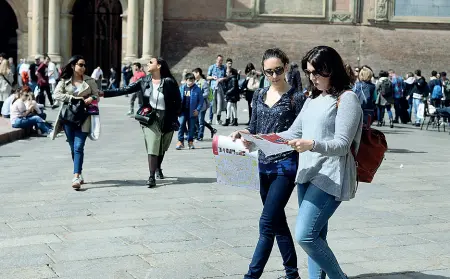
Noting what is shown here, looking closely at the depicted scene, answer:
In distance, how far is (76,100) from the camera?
32.0ft

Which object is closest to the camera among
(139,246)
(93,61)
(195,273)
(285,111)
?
(285,111)

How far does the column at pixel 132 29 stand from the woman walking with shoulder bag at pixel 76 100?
22.6 m

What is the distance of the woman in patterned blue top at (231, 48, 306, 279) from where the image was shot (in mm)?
5277

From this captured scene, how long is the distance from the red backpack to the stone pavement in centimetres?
117

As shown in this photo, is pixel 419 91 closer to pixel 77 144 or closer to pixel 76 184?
pixel 77 144

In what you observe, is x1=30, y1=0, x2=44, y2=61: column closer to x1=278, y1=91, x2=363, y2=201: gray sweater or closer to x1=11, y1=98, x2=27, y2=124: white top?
x1=11, y1=98, x2=27, y2=124: white top

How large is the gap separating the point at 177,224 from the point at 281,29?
27092 millimetres

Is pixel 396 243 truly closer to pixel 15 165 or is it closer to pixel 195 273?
pixel 195 273

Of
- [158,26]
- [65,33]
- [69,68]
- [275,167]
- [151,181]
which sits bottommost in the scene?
[151,181]

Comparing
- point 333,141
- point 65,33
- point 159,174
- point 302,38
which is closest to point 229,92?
point 159,174

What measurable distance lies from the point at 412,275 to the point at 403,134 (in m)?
13.6

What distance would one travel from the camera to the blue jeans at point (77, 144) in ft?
32.2

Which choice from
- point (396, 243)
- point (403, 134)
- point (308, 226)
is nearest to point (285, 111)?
point (308, 226)

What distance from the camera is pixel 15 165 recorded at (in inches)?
Answer: 484
